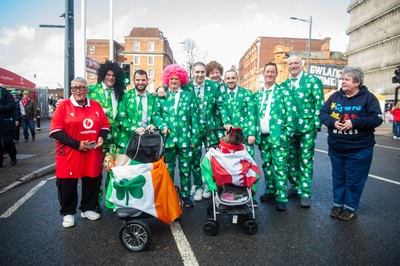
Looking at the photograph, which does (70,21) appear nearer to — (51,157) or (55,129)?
(51,157)

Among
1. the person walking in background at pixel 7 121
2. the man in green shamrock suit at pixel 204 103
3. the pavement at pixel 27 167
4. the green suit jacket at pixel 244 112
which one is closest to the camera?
the green suit jacket at pixel 244 112

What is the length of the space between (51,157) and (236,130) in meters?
6.99

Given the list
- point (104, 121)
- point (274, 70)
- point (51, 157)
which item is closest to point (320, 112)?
point (274, 70)

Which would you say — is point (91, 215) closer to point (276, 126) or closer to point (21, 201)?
point (21, 201)

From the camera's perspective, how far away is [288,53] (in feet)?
137

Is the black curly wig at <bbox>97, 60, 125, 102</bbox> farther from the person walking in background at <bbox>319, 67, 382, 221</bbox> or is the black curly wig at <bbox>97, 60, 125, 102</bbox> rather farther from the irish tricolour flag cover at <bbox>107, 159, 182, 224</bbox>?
the person walking in background at <bbox>319, 67, 382, 221</bbox>

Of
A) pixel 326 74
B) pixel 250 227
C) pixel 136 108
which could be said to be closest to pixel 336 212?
pixel 250 227

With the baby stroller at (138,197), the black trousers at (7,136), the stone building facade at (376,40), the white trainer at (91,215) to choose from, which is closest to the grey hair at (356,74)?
the baby stroller at (138,197)

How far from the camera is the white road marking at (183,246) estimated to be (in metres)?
3.03

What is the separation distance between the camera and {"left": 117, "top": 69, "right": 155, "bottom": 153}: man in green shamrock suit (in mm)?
4391

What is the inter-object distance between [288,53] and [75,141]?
138ft

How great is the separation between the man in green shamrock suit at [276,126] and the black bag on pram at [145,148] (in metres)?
1.73

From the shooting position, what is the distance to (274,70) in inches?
180

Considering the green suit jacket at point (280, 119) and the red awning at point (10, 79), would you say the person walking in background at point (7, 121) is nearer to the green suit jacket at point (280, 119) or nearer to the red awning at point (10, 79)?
the green suit jacket at point (280, 119)
